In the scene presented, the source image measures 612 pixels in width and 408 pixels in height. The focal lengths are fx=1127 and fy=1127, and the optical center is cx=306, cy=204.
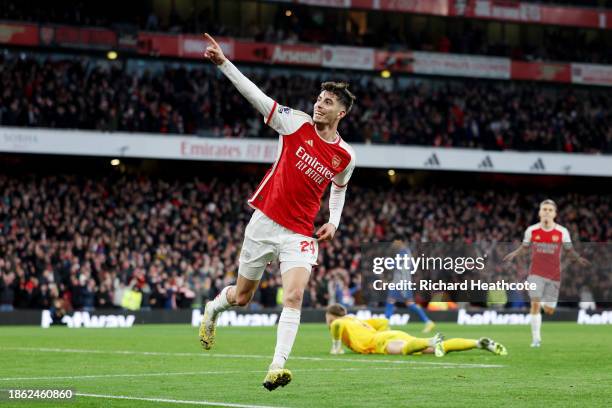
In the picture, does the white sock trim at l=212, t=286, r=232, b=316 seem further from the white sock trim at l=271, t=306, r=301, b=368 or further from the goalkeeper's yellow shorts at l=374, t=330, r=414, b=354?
the goalkeeper's yellow shorts at l=374, t=330, r=414, b=354

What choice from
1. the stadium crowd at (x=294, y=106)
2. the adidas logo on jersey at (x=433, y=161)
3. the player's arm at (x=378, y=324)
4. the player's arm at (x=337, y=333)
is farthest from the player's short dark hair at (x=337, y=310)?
the adidas logo on jersey at (x=433, y=161)

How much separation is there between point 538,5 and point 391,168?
12753 mm

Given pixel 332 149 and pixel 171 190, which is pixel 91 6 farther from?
pixel 332 149

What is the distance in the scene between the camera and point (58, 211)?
37500 mm

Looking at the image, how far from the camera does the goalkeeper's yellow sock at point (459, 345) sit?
16594mm

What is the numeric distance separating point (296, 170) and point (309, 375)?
373 centimetres

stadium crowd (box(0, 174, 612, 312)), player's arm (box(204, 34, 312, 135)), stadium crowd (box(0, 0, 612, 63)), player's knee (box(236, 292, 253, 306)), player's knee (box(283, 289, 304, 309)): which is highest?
stadium crowd (box(0, 0, 612, 63))

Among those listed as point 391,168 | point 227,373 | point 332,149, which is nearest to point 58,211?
point 391,168

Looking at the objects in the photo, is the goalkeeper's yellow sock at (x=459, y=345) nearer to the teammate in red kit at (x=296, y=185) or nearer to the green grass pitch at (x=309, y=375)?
the green grass pitch at (x=309, y=375)

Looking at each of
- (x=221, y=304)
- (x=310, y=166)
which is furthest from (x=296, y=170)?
(x=221, y=304)

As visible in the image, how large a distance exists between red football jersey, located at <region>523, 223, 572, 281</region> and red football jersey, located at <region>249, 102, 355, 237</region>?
→ 33.2 ft

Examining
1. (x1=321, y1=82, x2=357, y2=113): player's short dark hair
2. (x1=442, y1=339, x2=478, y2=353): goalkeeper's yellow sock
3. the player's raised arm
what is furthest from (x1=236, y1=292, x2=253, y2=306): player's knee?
(x1=442, y1=339, x2=478, y2=353): goalkeeper's yellow sock

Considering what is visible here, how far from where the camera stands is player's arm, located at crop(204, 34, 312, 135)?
10141 mm

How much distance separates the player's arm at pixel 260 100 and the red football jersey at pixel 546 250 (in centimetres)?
1035
